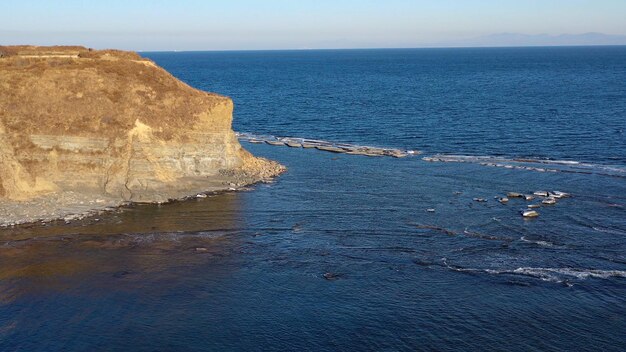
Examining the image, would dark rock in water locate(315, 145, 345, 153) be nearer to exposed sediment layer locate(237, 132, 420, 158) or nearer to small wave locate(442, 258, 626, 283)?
exposed sediment layer locate(237, 132, 420, 158)

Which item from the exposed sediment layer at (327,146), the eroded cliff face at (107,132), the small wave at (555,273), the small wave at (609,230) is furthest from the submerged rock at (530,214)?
the eroded cliff face at (107,132)

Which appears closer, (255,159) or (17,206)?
(17,206)

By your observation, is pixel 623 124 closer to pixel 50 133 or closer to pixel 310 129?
pixel 310 129

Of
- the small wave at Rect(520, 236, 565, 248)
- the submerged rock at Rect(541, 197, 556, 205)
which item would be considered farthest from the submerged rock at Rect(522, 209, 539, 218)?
the small wave at Rect(520, 236, 565, 248)

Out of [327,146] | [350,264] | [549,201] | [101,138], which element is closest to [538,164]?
[549,201]

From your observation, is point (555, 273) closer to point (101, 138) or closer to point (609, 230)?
point (609, 230)

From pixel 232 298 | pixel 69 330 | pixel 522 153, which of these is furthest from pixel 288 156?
pixel 69 330

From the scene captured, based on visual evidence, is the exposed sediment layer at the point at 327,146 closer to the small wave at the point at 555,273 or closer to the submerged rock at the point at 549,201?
the submerged rock at the point at 549,201
